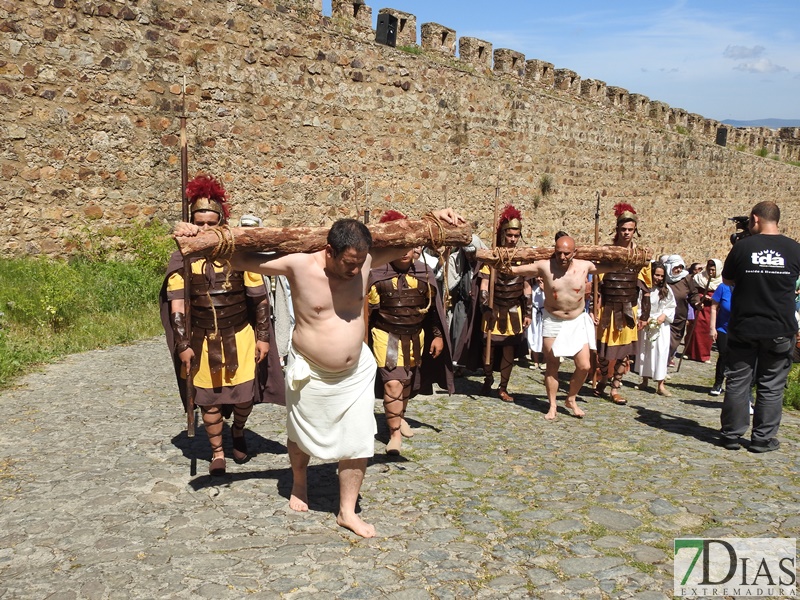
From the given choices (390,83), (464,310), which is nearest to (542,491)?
(464,310)

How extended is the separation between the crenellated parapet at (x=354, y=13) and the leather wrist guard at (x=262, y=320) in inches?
326

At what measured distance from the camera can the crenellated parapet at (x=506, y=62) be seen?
1558 centimetres

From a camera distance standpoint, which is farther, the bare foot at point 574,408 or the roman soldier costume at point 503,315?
the roman soldier costume at point 503,315

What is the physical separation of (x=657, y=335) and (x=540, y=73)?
9.87m

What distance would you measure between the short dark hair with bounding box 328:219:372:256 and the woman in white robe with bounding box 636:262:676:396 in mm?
5148

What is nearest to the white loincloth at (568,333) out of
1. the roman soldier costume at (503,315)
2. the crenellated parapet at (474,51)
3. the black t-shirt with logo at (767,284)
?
the roman soldier costume at (503,315)

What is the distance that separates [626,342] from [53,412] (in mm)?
5228

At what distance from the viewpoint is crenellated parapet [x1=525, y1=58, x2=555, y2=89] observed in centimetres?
1636

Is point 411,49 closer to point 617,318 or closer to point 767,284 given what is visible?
point 617,318

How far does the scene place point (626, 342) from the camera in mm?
7672

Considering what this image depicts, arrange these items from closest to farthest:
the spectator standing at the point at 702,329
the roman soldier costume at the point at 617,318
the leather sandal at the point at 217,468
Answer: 1. the leather sandal at the point at 217,468
2. the roman soldier costume at the point at 617,318
3. the spectator standing at the point at 702,329

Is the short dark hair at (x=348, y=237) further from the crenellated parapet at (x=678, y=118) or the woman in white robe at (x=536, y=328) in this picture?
the crenellated parapet at (x=678, y=118)

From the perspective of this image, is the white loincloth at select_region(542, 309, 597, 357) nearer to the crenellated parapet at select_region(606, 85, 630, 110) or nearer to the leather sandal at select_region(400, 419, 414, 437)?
the leather sandal at select_region(400, 419, 414, 437)

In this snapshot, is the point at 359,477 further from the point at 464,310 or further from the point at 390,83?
the point at 390,83
